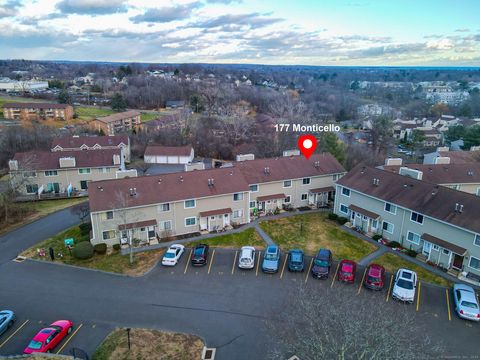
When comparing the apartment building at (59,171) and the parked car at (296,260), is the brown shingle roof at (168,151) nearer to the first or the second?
the apartment building at (59,171)

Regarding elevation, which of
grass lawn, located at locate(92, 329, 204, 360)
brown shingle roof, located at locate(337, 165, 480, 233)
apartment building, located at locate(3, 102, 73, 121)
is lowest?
grass lawn, located at locate(92, 329, 204, 360)

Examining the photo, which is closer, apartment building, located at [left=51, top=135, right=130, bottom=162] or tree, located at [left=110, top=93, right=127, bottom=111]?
apartment building, located at [left=51, top=135, right=130, bottom=162]

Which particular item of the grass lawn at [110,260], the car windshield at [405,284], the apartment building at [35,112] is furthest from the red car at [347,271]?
the apartment building at [35,112]

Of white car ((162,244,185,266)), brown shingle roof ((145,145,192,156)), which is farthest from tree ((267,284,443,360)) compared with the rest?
brown shingle roof ((145,145,192,156))

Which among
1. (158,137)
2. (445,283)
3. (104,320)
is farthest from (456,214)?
(158,137)

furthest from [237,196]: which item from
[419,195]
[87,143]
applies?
[87,143]

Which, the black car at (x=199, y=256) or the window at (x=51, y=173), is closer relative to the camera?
the black car at (x=199, y=256)

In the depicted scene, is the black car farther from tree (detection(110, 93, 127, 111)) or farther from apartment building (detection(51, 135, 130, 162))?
tree (detection(110, 93, 127, 111))

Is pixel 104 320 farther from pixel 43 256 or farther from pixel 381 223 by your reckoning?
pixel 381 223

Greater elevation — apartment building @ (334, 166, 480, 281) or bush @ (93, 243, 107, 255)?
apartment building @ (334, 166, 480, 281)
